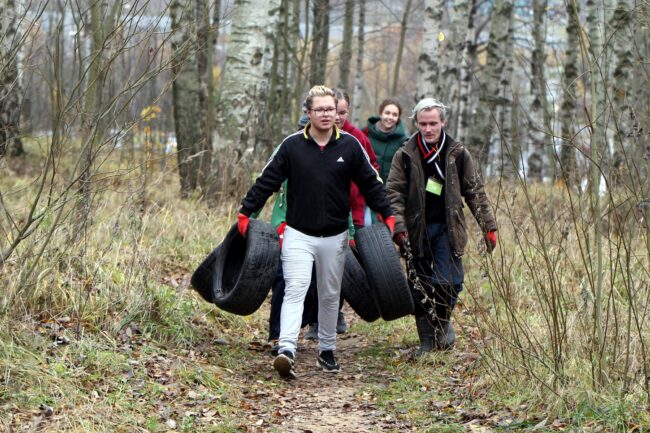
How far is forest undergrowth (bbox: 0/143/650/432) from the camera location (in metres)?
5.04

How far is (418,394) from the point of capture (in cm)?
631

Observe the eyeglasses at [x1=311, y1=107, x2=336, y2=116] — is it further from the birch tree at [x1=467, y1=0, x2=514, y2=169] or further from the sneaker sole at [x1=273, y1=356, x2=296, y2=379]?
the birch tree at [x1=467, y1=0, x2=514, y2=169]

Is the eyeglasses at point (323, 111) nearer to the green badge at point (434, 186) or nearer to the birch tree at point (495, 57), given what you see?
the green badge at point (434, 186)

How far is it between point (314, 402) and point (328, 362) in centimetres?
89

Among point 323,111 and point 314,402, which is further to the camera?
point 323,111

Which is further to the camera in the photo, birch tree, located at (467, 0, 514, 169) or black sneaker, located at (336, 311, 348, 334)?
birch tree, located at (467, 0, 514, 169)

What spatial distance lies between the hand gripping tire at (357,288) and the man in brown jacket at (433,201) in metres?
0.42

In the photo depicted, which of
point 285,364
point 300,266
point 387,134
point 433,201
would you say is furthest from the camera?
point 387,134

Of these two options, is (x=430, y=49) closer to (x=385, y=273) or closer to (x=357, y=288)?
(x=357, y=288)

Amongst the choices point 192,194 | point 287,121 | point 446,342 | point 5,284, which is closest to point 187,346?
point 5,284

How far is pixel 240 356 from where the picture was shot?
7305 mm

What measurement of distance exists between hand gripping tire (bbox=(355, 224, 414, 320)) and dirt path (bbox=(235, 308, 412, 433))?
672 mm

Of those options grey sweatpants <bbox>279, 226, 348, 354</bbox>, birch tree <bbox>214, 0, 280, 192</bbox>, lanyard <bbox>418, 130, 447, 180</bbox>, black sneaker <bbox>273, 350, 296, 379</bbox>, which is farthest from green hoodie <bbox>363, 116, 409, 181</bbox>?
black sneaker <bbox>273, 350, 296, 379</bbox>

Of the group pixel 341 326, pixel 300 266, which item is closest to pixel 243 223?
pixel 300 266
